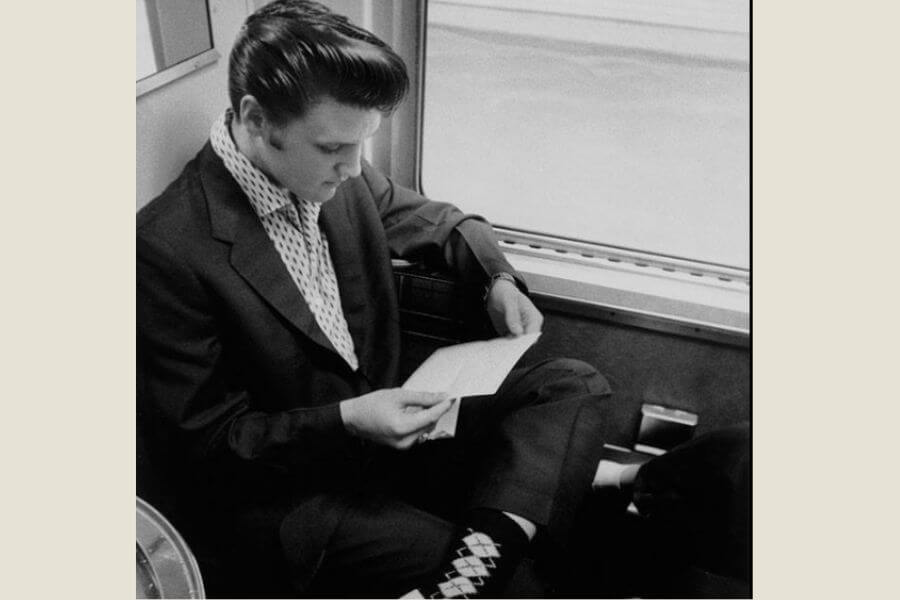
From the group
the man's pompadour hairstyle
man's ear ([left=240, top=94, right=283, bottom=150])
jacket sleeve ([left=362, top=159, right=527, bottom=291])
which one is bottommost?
jacket sleeve ([left=362, top=159, right=527, bottom=291])

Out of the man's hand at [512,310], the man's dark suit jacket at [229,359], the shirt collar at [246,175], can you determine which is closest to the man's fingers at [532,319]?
the man's hand at [512,310]

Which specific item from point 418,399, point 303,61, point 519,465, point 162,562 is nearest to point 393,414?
point 418,399

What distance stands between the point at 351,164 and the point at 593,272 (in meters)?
0.35

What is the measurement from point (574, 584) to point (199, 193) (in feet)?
2.09

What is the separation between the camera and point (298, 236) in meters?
0.87

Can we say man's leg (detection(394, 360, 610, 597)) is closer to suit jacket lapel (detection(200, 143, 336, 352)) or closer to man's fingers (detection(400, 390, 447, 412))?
man's fingers (detection(400, 390, 447, 412))

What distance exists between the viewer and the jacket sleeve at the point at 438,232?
0.96 metres

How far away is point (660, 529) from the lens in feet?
Result: 2.71

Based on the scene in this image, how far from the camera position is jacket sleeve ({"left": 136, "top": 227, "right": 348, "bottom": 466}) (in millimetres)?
745

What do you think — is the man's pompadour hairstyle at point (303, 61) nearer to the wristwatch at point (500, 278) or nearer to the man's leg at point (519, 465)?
the wristwatch at point (500, 278)

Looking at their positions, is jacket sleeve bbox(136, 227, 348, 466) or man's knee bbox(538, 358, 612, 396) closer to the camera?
jacket sleeve bbox(136, 227, 348, 466)

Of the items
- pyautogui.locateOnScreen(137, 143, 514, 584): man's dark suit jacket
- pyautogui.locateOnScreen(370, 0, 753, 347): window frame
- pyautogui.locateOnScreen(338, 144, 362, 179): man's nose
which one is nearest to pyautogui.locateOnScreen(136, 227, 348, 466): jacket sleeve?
pyautogui.locateOnScreen(137, 143, 514, 584): man's dark suit jacket

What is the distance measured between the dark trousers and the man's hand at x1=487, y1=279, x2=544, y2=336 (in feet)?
0.20

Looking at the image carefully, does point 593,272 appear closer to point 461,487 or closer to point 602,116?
point 602,116
